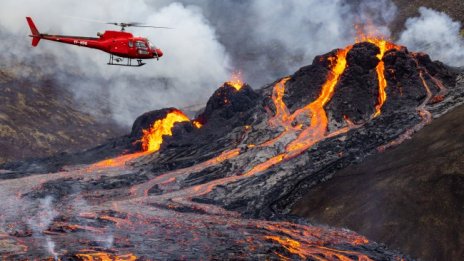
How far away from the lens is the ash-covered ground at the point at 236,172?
36.7m

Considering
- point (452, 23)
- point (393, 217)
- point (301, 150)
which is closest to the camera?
point (393, 217)

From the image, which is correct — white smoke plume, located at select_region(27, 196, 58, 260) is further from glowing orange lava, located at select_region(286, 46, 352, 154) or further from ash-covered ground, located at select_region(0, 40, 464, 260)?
glowing orange lava, located at select_region(286, 46, 352, 154)

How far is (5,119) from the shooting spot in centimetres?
14600

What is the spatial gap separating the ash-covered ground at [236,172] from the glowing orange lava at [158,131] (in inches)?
56.2

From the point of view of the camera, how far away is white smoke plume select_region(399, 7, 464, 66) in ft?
344

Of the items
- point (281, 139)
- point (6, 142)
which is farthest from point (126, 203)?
point (6, 142)

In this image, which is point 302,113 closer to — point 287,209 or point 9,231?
point 287,209

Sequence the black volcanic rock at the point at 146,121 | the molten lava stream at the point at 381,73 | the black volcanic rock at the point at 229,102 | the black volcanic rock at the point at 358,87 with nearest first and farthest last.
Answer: the black volcanic rock at the point at 358,87 < the molten lava stream at the point at 381,73 < the black volcanic rock at the point at 229,102 < the black volcanic rock at the point at 146,121

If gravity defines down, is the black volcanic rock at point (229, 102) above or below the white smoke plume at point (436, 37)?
below

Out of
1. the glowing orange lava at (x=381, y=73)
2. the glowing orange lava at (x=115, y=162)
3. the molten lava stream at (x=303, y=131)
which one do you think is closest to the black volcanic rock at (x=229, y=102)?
the molten lava stream at (x=303, y=131)

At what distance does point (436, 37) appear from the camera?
391ft

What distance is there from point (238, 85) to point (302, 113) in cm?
2359

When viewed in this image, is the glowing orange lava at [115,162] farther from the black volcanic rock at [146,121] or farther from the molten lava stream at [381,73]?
the molten lava stream at [381,73]

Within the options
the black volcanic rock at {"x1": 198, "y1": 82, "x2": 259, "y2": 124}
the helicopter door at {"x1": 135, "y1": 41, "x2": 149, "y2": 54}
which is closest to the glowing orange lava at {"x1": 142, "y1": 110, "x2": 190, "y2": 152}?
the black volcanic rock at {"x1": 198, "y1": 82, "x2": 259, "y2": 124}
